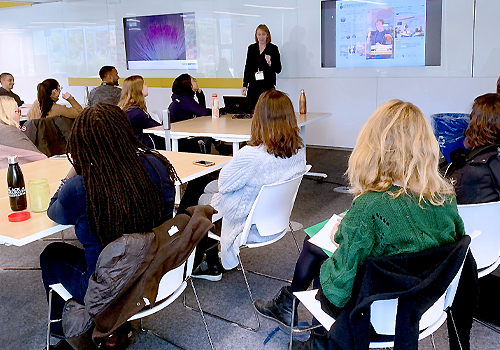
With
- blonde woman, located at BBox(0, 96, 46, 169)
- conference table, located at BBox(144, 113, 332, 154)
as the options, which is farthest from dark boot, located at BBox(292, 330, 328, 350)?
blonde woman, located at BBox(0, 96, 46, 169)

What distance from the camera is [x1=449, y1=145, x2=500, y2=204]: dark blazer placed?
2.20m

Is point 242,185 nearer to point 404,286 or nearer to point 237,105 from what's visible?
point 404,286

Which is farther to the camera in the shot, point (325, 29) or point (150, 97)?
point (150, 97)

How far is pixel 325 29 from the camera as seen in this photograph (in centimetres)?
667

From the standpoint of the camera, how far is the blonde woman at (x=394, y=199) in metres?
1.47

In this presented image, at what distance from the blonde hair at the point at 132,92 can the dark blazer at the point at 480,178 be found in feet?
9.22

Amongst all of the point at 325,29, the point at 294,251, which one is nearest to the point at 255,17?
the point at 325,29

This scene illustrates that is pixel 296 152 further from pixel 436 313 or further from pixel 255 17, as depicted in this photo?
pixel 255 17

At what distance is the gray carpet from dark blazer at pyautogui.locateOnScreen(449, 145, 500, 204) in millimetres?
695

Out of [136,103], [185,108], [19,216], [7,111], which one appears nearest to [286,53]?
[185,108]

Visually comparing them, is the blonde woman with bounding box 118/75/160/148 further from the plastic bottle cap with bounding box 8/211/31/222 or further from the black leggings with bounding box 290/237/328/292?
the black leggings with bounding box 290/237/328/292

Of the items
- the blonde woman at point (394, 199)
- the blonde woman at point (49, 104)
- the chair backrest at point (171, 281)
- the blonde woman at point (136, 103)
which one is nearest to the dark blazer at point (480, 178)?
the blonde woman at point (394, 199)

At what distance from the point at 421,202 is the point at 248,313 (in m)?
1.44

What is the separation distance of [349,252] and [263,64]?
505cm
